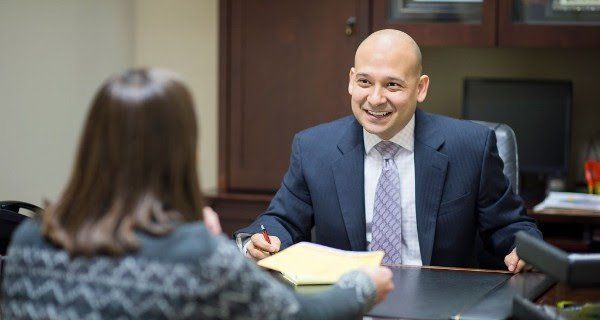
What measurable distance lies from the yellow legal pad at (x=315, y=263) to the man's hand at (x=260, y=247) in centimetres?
9

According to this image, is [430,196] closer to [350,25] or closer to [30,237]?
[30,237]

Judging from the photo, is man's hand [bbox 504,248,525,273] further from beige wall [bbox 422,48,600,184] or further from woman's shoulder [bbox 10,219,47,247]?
beige wall [bbox 422,48,600,184]

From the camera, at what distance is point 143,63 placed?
16.0 ft

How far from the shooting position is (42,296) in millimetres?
1510

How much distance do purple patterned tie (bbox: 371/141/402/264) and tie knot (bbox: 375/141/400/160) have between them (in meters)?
0.02

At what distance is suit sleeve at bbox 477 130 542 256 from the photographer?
8.82ft

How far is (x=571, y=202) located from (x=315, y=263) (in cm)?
194

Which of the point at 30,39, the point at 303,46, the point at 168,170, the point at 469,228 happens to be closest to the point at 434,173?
the point at 469,228

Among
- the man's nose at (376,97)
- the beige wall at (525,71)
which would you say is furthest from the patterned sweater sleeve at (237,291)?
the beige wall at (525,71)

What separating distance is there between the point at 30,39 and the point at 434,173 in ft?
6.78

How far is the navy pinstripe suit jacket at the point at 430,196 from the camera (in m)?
2.71

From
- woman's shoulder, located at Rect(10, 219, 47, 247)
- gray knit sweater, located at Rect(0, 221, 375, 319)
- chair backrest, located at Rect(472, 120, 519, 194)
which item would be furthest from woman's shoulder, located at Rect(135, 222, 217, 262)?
chair backrest, located at Rect(472, 120, 519, 194)

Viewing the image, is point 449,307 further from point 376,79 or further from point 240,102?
point 240,102

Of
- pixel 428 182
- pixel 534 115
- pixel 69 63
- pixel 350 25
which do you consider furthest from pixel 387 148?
pixel 69 63
